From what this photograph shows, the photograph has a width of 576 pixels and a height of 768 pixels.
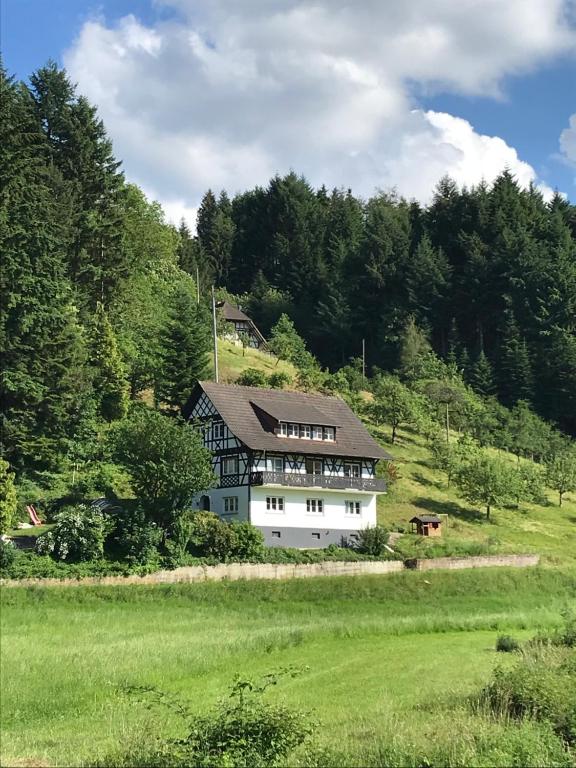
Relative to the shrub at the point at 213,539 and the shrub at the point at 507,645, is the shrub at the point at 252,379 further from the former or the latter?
the shrub at the point at 507,645

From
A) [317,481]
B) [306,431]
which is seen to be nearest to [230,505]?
[317,481]

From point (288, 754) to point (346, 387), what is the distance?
58269 mm

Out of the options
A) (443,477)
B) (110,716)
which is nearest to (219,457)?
(443,477)

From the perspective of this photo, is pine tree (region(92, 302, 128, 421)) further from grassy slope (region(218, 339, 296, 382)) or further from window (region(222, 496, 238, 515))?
grassy slope (region(218, 339, 296, 382))

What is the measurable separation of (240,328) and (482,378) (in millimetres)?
25992

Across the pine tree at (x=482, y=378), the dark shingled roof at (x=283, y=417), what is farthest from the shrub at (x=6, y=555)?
the pine tree at (x=482, y=378)

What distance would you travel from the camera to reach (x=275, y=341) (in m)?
81.5

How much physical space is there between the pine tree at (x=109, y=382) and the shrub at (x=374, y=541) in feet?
56.5

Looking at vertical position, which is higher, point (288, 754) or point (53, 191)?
point (53, 191)

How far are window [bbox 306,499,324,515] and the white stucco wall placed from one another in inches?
6.3

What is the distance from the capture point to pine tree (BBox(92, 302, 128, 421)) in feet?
165

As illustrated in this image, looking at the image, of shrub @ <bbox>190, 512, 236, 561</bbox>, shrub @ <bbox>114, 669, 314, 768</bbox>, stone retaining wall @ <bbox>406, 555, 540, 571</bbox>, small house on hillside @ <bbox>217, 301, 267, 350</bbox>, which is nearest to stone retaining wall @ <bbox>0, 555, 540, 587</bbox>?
stone retaining wall @ <bbox>406, 555, 540, 571</bbox>

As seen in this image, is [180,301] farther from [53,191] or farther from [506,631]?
[506,631]

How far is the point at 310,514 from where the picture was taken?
45438mm
